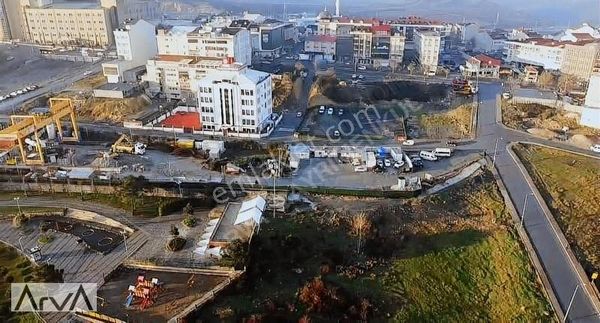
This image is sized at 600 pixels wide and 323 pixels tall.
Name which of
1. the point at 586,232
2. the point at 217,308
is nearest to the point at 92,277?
the point at 217,308

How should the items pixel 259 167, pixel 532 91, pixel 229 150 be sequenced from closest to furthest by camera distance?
pixel 259 167 < pixel 229 150 < pixel 532 91

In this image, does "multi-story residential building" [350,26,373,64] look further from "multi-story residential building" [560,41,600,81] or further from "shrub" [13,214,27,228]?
"shrub" [13,214,27,228]

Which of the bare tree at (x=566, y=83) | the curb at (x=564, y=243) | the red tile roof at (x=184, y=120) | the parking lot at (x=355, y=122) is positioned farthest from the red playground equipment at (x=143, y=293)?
the bare tree at (x=566, y=83)

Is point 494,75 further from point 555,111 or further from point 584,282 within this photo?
point 584,282

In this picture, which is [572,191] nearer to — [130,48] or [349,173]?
[349,173]

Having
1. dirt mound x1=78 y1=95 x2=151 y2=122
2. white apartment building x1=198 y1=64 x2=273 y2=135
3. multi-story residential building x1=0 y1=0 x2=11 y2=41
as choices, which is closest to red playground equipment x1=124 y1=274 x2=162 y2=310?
white apartment building x1=198 y1=64 x2=273 y2=135
